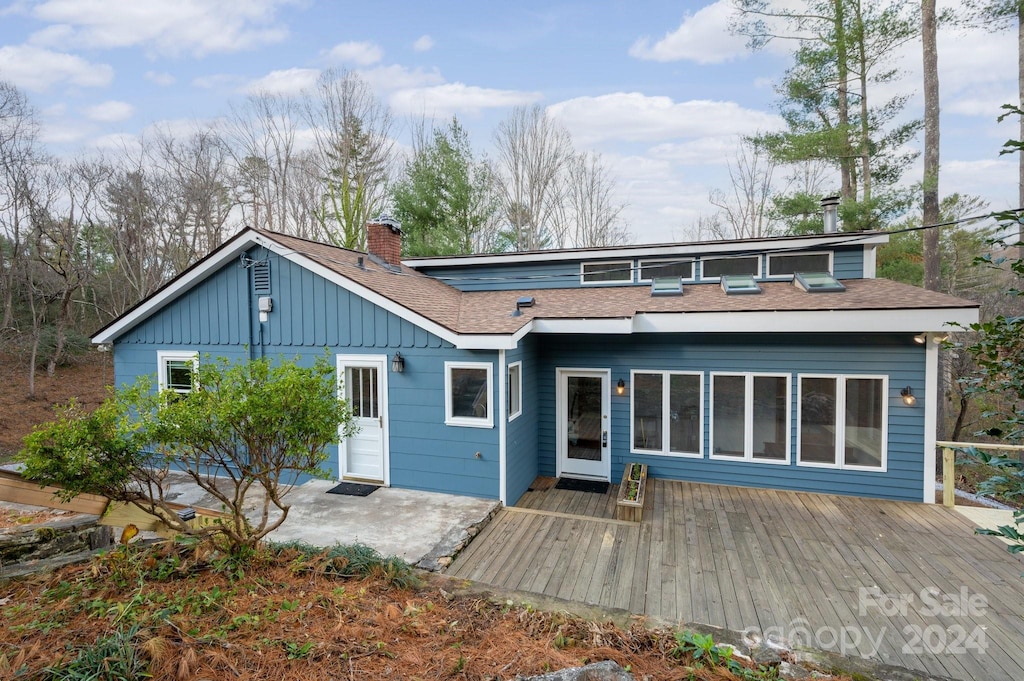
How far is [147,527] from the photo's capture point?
3.71m

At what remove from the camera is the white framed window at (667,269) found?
28.3ft

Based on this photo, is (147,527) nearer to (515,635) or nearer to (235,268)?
(515,635)

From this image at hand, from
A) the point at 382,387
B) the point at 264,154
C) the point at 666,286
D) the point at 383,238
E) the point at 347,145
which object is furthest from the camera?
the point at 264,154

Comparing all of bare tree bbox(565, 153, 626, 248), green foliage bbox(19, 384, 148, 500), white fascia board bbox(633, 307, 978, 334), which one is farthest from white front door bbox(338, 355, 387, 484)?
bare tree bbox(565, 153, 626, 248)

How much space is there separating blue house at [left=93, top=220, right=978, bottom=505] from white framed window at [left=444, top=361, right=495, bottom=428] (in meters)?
0.02

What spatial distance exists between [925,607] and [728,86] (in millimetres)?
12641

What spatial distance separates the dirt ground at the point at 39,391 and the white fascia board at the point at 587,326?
1062 cm

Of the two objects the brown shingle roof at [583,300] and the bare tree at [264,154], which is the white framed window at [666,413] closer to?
the brown shingle roof at [583,300]

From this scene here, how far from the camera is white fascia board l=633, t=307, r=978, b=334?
5.79m

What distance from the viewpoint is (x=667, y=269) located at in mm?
8719

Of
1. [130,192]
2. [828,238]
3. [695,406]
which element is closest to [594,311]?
[695,406]

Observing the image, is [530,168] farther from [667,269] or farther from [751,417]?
[751,417]

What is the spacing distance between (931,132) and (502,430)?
428 inches

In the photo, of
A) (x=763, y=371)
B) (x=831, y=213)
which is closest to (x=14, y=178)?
(x=763, y=371)
